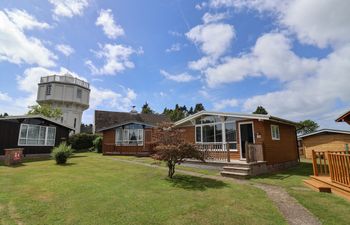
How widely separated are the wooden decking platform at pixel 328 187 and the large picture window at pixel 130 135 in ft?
53.0

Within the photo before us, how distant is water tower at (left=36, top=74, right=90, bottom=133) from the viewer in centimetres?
3496

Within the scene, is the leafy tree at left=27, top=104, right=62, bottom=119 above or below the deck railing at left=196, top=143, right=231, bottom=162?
above

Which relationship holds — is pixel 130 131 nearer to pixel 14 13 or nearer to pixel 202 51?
pixel 202 51

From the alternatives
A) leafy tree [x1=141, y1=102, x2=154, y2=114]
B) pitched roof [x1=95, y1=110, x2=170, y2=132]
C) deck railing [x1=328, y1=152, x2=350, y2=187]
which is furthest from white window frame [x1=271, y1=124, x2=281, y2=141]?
leafy tree [x1=141, y1=102, x2=154, y2=114]

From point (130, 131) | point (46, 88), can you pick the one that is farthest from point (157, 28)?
point (46, 88)

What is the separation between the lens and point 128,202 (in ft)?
19.9

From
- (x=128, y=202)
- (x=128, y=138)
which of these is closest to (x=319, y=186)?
(x=128, y=202)

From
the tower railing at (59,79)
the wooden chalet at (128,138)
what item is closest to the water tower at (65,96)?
the tower railing at (59,79)

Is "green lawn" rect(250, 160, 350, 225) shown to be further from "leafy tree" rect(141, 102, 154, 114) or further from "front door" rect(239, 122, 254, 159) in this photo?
"leafy tree" rect(141, 102, 154, 114)

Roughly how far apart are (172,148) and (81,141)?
23.4 metres

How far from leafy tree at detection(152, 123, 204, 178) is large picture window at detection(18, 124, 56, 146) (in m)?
13.8

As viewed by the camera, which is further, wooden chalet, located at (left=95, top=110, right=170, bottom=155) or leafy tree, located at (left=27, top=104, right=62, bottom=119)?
leafy tree, located at (left=27, top=104, right=62, bottom=119)

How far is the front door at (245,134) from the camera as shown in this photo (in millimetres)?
13227

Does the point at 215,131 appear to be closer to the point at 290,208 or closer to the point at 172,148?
the point at 172,148
